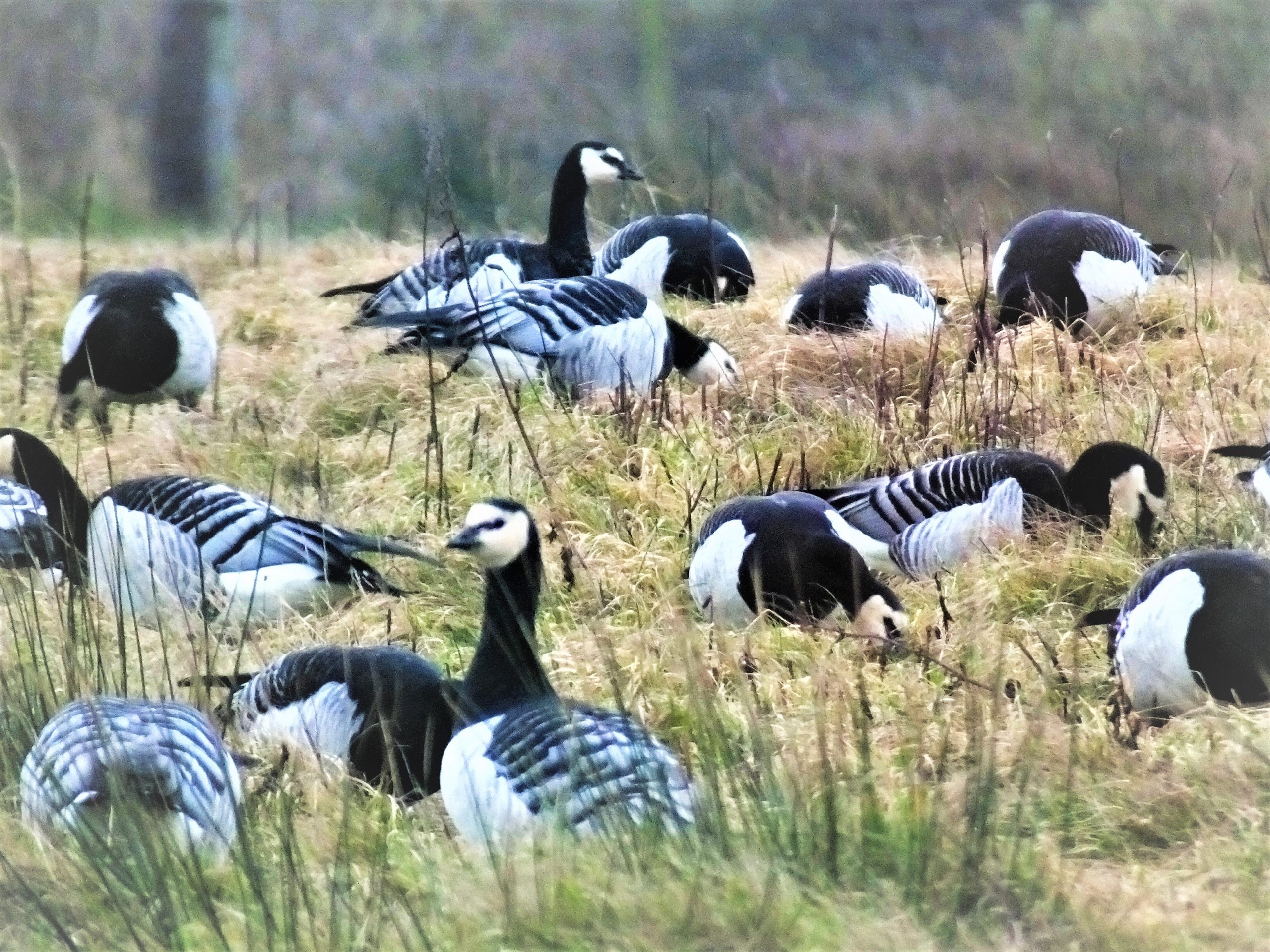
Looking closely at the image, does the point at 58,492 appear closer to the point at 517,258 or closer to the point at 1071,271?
the point at 517,258

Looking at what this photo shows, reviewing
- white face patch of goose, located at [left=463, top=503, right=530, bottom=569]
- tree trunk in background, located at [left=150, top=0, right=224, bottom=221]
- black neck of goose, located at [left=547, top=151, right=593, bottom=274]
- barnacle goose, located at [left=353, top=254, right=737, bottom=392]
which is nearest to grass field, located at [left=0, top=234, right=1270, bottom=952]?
barnacle goose, located at [left=353, top=254, right=737, bottom=392]

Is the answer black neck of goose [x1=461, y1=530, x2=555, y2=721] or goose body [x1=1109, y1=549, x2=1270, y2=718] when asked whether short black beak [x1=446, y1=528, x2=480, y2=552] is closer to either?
black neck of goose [x1=461, y1=530, x2=555, y2=721]

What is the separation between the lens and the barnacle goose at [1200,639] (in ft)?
10.3

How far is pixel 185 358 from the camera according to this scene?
5.16m

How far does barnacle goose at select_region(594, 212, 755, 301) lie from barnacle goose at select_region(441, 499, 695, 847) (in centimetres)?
241

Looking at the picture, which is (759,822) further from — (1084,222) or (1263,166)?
(1084,222)

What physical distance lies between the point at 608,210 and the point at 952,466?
2.43m

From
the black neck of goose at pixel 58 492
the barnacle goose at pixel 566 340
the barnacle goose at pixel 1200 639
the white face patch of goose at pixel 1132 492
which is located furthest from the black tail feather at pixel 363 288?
the barnacle goose at pixel 1200 639

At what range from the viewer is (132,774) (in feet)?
9.05

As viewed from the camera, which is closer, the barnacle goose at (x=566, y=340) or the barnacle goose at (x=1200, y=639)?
the barnacle goose at (x=1200, y=639)

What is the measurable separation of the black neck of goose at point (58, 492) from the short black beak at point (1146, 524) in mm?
2405

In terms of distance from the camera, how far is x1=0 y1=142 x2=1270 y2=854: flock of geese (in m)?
2.84

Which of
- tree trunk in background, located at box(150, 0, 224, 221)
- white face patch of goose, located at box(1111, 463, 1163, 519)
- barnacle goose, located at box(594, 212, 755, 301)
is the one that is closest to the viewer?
white face patch of goose, located at box(1111, 463, 1163, 519)

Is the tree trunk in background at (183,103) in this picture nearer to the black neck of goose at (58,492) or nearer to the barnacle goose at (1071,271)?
the black neck of goose at (58,492)
